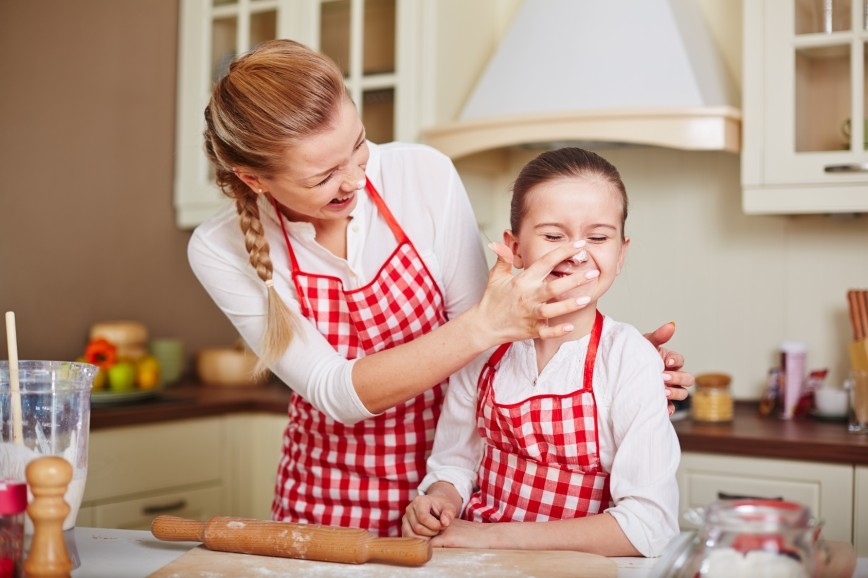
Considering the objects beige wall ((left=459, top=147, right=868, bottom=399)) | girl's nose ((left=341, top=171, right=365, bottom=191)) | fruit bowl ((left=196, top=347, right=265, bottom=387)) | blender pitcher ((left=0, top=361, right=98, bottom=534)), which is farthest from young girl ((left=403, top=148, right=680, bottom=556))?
fruit bowl ((left=196, top=347, right=265, bottom=387))

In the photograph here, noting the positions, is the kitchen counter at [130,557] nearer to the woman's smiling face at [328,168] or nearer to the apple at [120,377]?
the woman's smiling face at [328,168]

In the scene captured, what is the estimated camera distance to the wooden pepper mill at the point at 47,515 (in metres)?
0.92

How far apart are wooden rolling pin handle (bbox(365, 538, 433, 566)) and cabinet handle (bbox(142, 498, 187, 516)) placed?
1721 mm

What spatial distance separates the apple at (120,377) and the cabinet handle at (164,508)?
1.08ft

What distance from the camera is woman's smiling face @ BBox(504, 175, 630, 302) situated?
1.28 meters

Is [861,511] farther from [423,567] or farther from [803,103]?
[423,567]

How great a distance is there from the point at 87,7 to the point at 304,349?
6.68ft

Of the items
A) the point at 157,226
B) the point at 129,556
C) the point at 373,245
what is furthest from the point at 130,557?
the point at 157,226

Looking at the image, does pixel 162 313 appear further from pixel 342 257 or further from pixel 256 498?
pixel 342 257

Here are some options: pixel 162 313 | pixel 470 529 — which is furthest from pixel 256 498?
pixel 470 529

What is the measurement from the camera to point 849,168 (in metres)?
→ 2.29

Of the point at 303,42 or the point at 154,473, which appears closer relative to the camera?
the point at 154,473

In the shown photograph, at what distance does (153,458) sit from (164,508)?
0.16 metres

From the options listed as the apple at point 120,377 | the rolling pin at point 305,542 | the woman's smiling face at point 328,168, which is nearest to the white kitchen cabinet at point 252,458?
the apple at point 120,377
